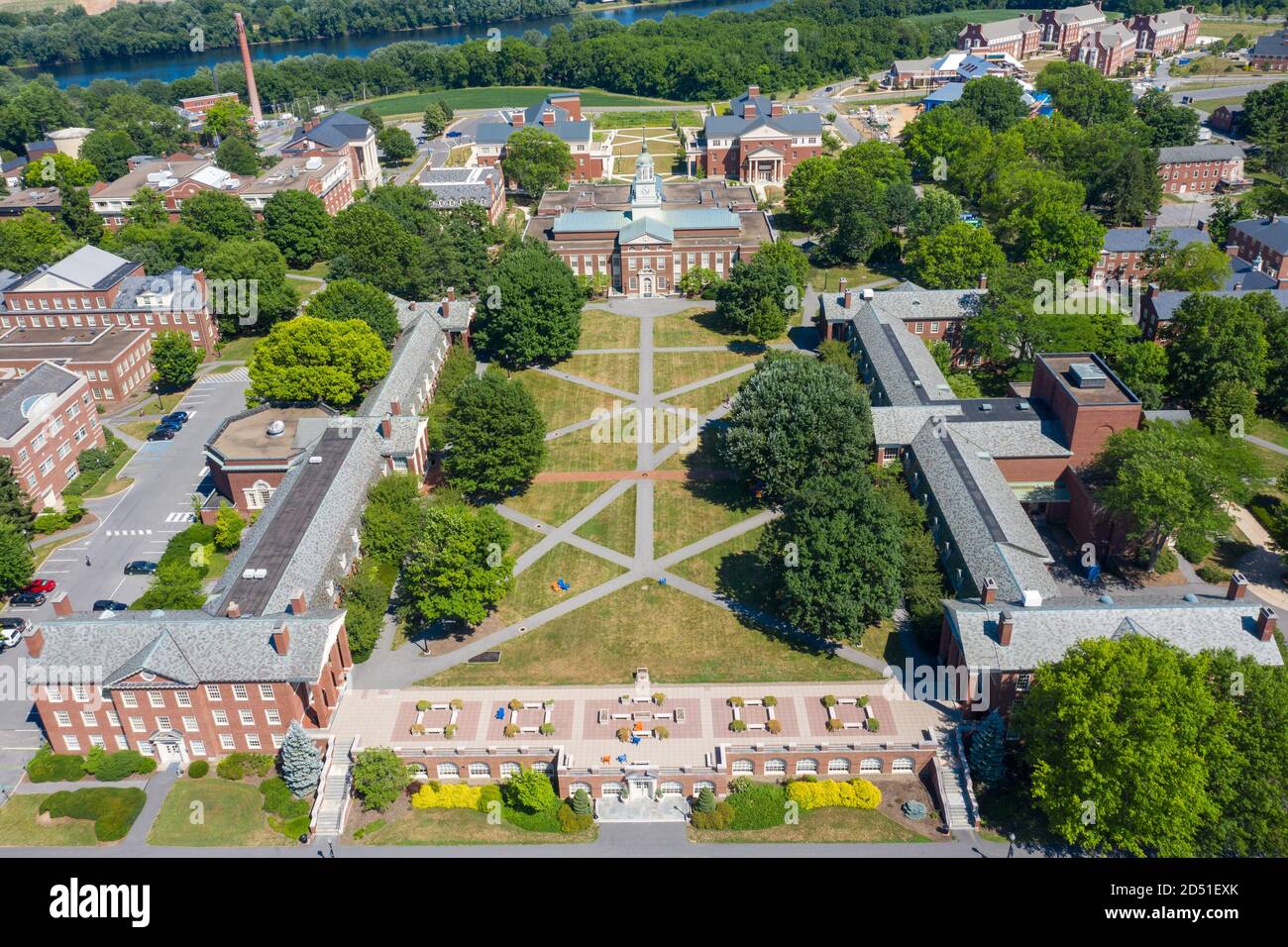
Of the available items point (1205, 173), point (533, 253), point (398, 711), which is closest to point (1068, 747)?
point (398, 711)

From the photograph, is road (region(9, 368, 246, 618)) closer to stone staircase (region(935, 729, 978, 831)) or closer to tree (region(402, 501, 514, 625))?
tree (region(402, 501, 514, 625))

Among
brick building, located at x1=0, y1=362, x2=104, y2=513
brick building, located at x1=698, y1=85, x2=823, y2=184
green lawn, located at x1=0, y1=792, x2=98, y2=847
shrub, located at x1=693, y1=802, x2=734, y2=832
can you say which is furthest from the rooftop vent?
brick building, located at x1=698, y1=85, x2=823, y2=184

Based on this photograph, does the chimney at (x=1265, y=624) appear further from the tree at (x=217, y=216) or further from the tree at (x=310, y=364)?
the tree at (x=217, y=216)

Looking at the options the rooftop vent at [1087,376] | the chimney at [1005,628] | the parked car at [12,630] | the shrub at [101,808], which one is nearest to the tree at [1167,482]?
the rooftop vent at [1087,376]

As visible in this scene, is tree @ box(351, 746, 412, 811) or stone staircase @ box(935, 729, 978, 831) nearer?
stone staircase @ box(935, 729, 978, 831)

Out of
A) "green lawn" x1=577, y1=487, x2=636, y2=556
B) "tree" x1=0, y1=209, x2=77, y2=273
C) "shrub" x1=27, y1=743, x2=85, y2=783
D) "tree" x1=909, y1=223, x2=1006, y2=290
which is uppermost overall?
"tree" x1=0, y1=209, x2=77, y2=273

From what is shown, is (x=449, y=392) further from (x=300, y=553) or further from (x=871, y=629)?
(x=871, y=629)

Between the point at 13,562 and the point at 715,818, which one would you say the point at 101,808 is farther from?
the point at 715,818
